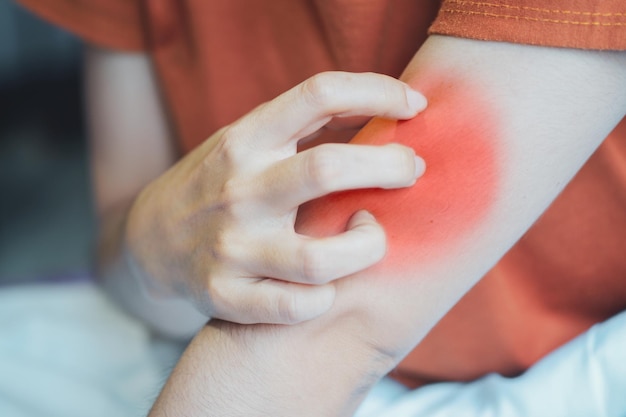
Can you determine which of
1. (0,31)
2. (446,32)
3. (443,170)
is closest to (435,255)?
(443,170)

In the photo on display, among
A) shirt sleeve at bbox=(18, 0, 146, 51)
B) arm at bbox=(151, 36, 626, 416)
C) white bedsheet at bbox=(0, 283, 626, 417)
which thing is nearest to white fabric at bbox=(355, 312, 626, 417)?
white bedsheet at bbox=(0, 283, 626, 417)

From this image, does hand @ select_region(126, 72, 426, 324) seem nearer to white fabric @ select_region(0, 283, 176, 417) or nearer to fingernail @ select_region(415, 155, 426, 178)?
fingernail @ select_region(415, 155, 426, 178)

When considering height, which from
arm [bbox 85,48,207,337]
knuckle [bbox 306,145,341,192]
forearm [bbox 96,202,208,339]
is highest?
knuckle [bbox 306,145,341,192]

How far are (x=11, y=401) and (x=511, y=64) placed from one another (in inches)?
26.7

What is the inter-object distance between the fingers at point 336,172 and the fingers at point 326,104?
3cm

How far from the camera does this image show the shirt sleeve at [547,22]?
0.48 metres

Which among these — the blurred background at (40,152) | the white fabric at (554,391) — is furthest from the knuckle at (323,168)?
the blurred background at (40,152)

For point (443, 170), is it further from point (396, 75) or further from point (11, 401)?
point (11, 401)

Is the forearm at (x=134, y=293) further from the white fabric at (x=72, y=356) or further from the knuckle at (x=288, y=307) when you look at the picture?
the knuckle at (x=288, y=307)

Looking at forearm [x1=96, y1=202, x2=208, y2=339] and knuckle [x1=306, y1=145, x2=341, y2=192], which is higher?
knuckle [x1=306, y1=145, x2=341, y2=192]

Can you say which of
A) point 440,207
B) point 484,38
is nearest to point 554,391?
point 440,207

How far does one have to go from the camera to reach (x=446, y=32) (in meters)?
0.55

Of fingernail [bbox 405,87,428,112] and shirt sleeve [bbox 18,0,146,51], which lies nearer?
fingernail [bbox 405,87,428,112]

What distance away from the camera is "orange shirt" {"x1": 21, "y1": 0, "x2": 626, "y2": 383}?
1.69 feet
